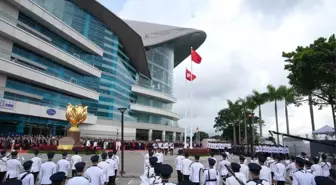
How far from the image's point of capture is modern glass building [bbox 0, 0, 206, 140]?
1355 inches

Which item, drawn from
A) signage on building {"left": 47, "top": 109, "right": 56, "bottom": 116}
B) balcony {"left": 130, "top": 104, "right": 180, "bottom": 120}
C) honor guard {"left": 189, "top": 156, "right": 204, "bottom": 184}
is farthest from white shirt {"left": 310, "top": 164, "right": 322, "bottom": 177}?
balcony {"left": 130, "top": 104, "right": 180, "bottom": 120}

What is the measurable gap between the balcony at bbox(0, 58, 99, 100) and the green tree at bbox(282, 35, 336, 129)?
98.0ft

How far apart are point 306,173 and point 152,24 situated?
8243 cm

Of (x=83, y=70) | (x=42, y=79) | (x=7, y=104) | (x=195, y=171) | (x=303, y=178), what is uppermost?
(x=83, y=70)

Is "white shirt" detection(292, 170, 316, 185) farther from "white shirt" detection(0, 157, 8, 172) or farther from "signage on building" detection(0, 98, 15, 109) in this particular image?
"signage on building" detection(0, 98, 15, 109)

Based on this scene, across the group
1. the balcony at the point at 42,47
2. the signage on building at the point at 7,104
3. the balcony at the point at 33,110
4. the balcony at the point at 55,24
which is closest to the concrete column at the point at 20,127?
the balcony at the point at 33,110

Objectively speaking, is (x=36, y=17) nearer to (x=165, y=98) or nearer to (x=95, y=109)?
(x=95, y=109)

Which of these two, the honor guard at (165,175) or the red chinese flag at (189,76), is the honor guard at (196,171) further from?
the red chinese flag at (189,76)

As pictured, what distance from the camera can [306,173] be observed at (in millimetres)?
6855

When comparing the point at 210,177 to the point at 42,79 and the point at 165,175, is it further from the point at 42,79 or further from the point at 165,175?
the point at 42,79

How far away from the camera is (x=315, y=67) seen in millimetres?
19141

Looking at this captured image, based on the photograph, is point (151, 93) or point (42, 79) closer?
point (42, 79)

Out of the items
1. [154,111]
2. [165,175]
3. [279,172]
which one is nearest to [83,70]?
[154,111]

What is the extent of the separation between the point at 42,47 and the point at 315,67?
33.4m
